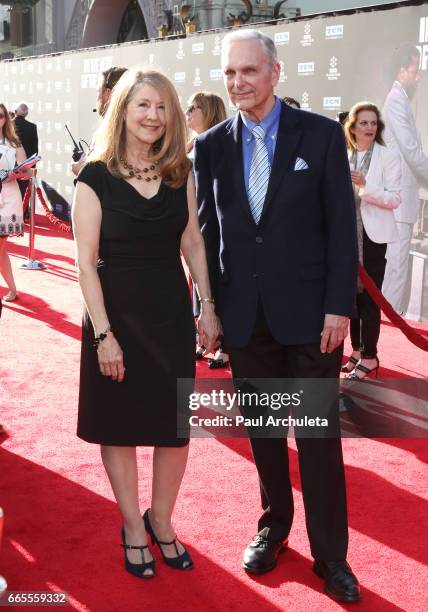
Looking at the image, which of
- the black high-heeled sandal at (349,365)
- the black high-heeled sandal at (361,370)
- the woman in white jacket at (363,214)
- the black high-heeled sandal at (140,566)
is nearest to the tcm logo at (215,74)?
the woman in white jacket at (363,214)

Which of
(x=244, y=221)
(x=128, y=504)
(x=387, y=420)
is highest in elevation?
(x=244, y=221)

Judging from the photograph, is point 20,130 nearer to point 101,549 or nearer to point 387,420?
point 387,420

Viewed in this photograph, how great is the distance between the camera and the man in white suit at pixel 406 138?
7.09 m

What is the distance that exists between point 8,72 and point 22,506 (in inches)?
566

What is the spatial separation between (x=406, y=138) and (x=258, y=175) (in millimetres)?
4686

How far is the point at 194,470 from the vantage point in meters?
3.93

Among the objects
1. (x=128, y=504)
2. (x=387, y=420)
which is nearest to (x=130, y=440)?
(x=128, y=504)

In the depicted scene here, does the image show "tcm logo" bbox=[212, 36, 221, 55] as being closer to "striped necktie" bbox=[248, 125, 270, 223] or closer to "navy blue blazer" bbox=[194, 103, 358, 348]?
"navy blue blazer" bbox=[194, 103, 358, 348]

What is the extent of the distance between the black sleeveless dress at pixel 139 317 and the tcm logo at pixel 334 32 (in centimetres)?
554

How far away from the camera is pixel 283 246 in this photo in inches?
108

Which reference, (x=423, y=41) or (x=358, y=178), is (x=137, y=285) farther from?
(x=423, y=41)

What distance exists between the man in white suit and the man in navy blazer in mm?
4538

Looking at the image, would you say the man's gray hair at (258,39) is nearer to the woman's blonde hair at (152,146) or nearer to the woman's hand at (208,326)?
the woman's blonde hair at (152,146)

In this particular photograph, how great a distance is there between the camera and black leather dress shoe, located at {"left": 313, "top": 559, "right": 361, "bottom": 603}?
109 inches
